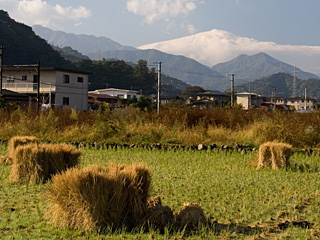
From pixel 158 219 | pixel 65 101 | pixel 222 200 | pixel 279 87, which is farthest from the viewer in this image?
pixel 279 87

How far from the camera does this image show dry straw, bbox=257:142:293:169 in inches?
372

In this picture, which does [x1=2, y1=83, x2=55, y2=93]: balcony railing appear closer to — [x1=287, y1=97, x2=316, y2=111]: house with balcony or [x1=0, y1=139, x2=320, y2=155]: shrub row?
[x1=0, y1=139, x2=320, y2=155]: shrub row

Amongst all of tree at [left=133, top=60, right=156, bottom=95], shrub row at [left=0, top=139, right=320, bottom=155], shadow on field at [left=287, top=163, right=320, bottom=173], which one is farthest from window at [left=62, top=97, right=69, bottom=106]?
tree at [left=133, top=60, right=156, bottom=95]

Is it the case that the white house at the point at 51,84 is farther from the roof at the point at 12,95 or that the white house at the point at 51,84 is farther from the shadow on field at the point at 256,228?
the shadow on field at the point at 256,228

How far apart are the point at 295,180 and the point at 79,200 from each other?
5031 millimetres

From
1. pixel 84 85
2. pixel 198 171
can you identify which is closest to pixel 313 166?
pixel 198 171

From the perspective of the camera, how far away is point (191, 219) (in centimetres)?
475

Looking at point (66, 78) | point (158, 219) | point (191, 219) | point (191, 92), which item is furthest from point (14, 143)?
point (191, 92)

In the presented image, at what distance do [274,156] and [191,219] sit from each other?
5.25 meters

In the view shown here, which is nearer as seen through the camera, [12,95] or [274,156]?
[274,156]

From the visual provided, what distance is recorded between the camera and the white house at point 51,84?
4103 cm

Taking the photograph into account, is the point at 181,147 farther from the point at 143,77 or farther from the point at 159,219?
the point at 143,77

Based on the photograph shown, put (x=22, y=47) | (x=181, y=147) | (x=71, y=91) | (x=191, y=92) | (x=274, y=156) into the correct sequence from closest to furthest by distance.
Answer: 1. (x=274, y=156)
2. (x=181, y=147)
3. (x=71, y=91)
4. (x=22, y=47)
5. (x=191, y=92)

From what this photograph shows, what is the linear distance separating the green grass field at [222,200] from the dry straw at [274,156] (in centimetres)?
24
